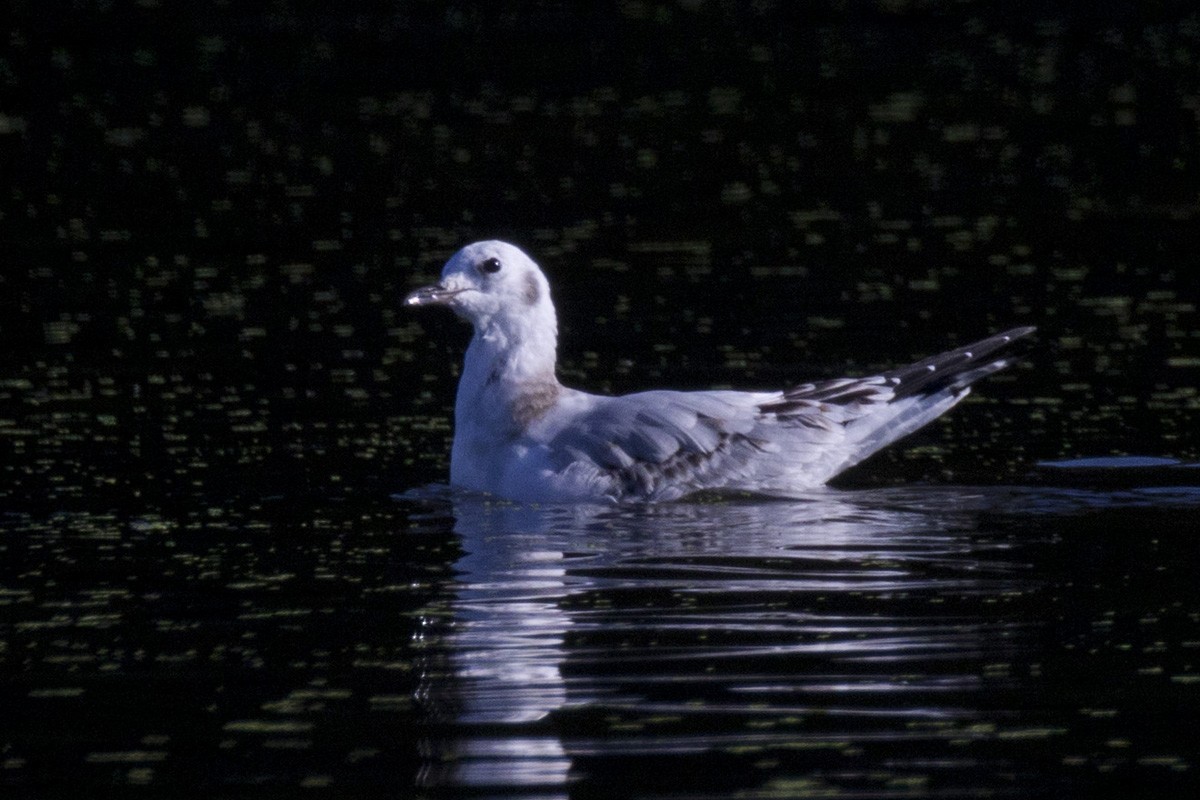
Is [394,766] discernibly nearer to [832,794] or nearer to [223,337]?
[832,794]

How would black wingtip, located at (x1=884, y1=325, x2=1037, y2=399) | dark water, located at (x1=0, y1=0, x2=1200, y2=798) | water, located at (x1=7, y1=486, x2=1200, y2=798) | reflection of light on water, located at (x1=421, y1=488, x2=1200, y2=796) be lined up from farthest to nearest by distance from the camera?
black wingtip, located at (x1=884, y1=325, x2=1037, y2=399) → dark water, located at (x1=0, y1=0, x2=1200, y2=798) → reflection of light on water, located at (x1=421, y1=488, x2=1200, y2=796) → water, located at (x1=7, y1=486, x2=1200, y2=798)

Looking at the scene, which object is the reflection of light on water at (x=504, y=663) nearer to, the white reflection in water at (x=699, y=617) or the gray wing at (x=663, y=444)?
the white reflection in water at (x=699, y=617)

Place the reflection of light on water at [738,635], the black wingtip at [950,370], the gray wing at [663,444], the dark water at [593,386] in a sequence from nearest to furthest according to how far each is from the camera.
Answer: the reflection of light on water at [738,635] < the dark water at [593,386] < the gray wing at [663,444] < the black wingtip at [950,370]

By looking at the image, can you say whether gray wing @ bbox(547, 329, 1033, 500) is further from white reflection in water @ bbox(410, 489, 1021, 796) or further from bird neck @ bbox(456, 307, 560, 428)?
bird neck @ bbox(456, 307, 560, 428)

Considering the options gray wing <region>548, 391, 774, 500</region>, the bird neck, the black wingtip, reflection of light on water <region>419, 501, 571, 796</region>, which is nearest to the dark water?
reflection of light on water <region>419, 501, 571, 796</region>

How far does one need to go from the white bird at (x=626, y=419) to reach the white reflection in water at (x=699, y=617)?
18 cm

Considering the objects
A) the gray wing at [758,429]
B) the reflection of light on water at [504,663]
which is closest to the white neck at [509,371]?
the gray wing at [758,429]

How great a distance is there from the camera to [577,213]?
1838 centimetres

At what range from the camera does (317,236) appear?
57.5ft

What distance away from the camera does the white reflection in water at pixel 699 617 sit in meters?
7.00

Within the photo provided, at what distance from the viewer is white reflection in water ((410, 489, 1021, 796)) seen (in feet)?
23.0

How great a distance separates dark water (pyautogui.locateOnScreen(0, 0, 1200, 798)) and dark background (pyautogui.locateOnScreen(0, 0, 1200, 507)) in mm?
57

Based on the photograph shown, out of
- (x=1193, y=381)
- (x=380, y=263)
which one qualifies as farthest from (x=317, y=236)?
(x=1193, y=381)

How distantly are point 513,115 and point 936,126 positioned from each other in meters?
4.03
